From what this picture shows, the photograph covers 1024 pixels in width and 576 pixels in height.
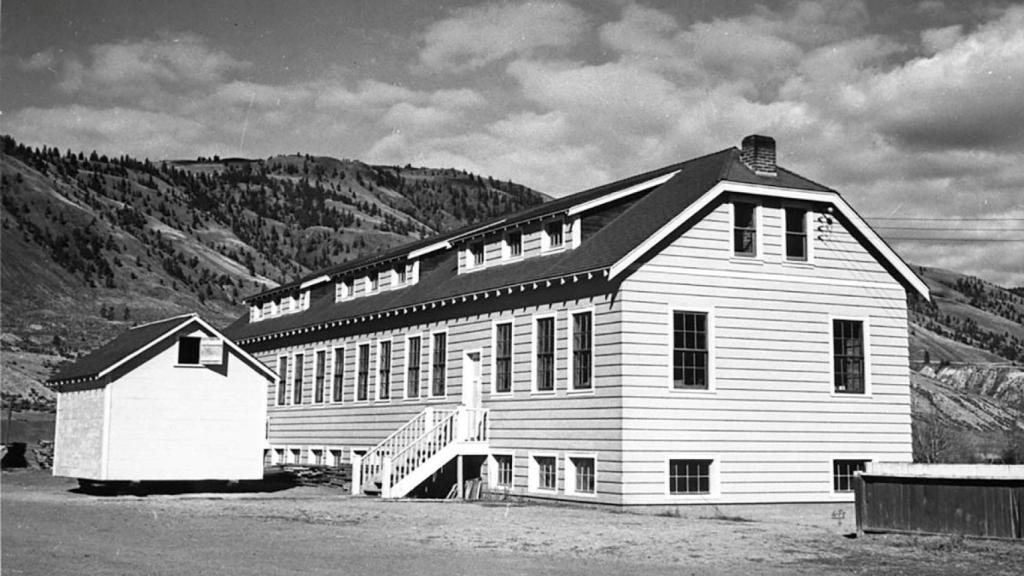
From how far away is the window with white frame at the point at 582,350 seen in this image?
26.2 metres

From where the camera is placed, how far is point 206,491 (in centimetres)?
3148

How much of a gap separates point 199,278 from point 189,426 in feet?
306

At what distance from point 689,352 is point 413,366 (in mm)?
10525

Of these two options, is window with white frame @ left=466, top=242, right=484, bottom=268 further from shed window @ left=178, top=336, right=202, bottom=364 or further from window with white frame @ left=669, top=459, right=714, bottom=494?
window with white frame @ left=669, top=459, right=714, bottom=494

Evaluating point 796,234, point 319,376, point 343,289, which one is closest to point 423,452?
point 796,234

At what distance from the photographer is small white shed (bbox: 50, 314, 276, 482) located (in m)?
29.4

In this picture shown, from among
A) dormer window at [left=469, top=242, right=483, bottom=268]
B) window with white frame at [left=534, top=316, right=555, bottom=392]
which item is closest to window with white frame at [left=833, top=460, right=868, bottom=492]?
window with white frame at [left=534, top=316, right=555, bottom=392]

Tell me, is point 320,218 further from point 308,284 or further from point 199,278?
point 308,284

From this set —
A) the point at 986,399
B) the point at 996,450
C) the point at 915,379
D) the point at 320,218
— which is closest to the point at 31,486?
the point at 996,450

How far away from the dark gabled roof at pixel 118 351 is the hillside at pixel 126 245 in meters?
34.6

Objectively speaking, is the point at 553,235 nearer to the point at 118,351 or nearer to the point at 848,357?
the point at 848,357

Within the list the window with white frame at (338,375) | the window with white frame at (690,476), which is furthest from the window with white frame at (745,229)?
the window with white frame at (338,375)

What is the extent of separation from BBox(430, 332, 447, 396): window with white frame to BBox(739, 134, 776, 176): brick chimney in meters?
9.78

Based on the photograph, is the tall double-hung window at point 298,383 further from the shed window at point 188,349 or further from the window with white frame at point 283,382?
the shed window at point 188,349
